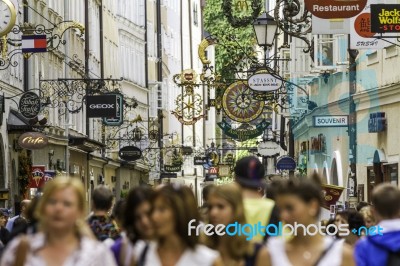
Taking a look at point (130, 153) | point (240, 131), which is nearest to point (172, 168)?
point (130, 153)

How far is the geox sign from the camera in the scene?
Result: 149 ft

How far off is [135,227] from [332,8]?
662 inches

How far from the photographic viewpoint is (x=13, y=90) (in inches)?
1585

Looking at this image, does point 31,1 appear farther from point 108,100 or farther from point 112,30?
point 112,30

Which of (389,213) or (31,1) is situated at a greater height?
Answer: (31,1)

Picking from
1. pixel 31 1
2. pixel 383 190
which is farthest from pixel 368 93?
pixel 383 190

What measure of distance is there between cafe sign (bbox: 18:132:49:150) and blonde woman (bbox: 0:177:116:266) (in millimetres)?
28448

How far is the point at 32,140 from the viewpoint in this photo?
123 feet

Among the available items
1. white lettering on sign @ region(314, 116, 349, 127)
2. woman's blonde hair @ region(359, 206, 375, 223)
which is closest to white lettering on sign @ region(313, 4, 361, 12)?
white lettering on sign @ region(314, 116, 349, 127)

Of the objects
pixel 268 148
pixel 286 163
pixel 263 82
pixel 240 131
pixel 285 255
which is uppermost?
pixel 263 82

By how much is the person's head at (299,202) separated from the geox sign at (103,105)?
120 feet

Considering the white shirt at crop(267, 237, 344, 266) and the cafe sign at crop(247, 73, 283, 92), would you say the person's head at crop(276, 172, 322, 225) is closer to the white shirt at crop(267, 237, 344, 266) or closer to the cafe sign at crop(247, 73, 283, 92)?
the white shirt at crop(267, 237, 344, 266)

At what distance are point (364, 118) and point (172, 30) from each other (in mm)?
67705

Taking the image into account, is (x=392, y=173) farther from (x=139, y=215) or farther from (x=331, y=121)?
(x=139, y=215)
